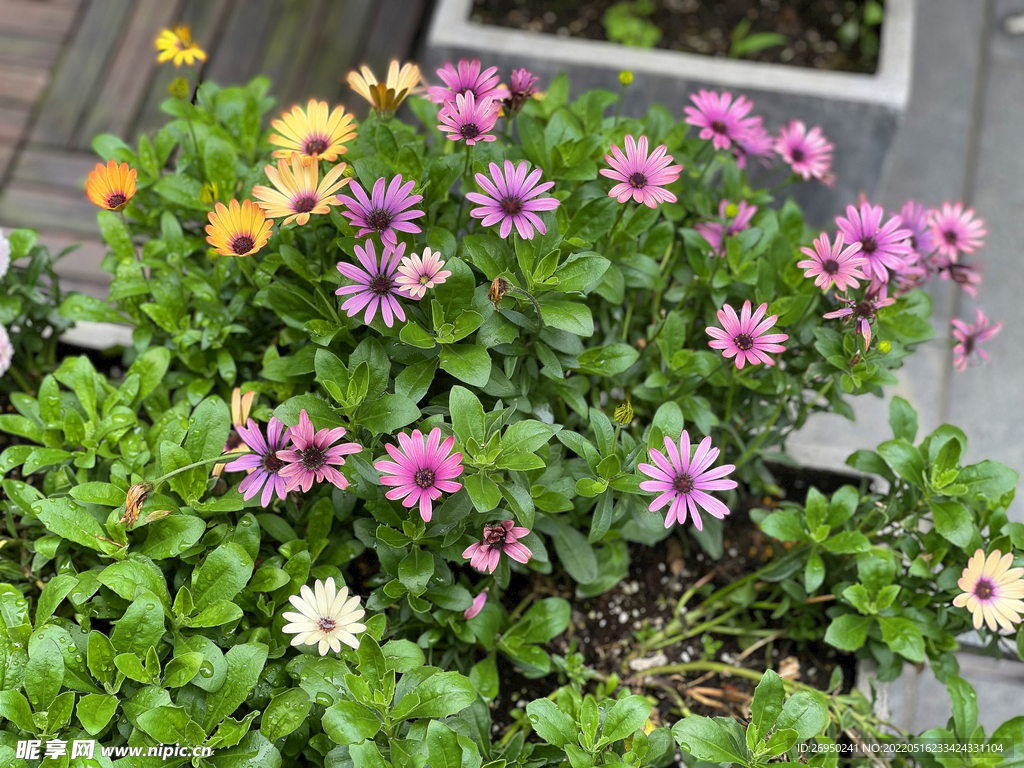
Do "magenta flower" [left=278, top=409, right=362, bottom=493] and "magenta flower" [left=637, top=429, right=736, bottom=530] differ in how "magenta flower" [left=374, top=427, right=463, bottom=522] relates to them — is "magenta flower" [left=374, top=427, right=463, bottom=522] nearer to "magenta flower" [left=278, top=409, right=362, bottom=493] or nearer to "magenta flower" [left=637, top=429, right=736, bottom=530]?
"magenta flower" [left=278, top=409, right=362, bottom=493]

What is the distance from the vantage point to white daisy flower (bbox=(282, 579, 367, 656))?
3.05ft

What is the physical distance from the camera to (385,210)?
1.01 meters

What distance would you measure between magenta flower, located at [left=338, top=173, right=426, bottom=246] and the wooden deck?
3.99 ft

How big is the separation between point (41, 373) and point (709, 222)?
1090 mm

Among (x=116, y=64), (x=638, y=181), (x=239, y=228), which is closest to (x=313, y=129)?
(x=239, y=228)

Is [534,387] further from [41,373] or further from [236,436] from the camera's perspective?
[41,373]

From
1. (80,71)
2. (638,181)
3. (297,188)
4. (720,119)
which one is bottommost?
(297,188)

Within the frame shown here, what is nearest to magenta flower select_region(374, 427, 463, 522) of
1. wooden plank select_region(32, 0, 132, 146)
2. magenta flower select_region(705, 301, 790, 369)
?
magenta flower select_region(705, 301, 790, 369)

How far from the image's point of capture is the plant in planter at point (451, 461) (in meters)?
0.96

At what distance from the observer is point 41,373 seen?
1395 millimetres

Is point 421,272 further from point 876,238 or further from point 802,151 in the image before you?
point 802,151

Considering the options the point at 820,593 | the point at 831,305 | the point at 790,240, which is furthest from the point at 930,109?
the point at 820,593

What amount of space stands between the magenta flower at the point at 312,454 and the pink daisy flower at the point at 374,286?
0.13 metres

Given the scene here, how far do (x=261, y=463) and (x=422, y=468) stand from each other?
21 centimetres
